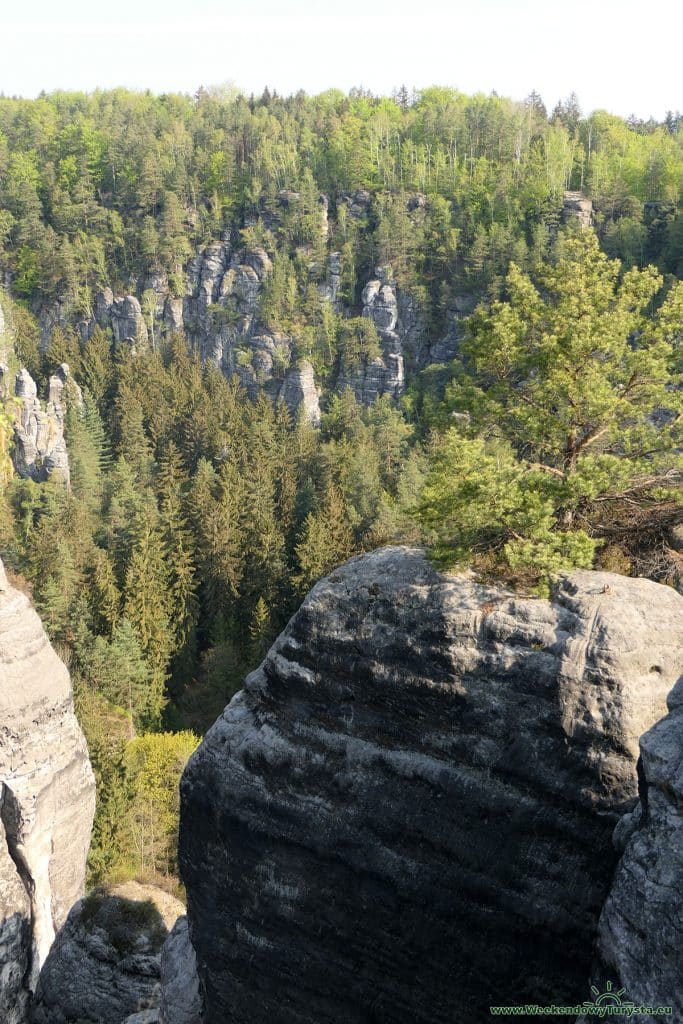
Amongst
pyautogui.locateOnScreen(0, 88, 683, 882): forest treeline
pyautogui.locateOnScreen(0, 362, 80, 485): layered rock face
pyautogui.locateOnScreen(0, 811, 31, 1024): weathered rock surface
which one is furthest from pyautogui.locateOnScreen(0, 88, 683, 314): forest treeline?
pyautogui.locateOnScreen(0, 811, 31, 1024): weathered rock surface

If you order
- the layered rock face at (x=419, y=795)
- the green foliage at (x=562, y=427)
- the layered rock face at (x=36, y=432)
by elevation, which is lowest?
the layered rock face at (x=36, y=432)

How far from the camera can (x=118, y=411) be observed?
73000 millimetres

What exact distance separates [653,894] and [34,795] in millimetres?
14531

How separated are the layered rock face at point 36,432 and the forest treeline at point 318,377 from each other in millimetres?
1711

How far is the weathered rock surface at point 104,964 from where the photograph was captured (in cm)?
1745

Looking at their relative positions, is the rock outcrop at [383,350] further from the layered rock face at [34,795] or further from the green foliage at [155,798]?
the layered rock face at [34,795]

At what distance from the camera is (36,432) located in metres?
70.3

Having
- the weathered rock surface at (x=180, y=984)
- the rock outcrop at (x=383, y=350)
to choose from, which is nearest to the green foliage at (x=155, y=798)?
the weathered rock surface at (x=180, y=984)

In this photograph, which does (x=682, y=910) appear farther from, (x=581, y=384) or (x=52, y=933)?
(x=52, y=933)

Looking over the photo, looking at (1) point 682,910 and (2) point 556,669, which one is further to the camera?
(2) point 556,669

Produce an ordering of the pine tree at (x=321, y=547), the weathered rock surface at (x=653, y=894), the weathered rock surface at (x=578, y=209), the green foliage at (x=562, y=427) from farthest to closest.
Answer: the weathered rock surface at (x=578, y=209)
the pine tree at (x=321, y=547)
the green foliage at (x=562, y=427)
the weathered rock surface at (x=653, y=894)

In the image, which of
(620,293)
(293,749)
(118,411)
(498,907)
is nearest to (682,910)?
(498,907)

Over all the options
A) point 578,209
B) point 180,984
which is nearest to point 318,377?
point 578,209

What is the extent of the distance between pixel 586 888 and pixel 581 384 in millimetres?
7070
